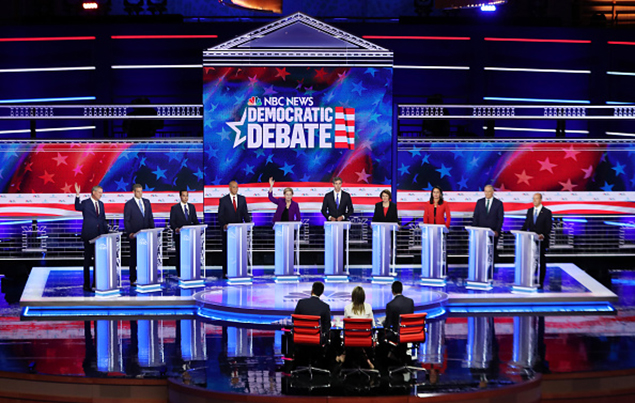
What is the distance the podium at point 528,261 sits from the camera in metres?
12.4

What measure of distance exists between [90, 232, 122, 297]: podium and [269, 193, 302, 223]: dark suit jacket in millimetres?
2748

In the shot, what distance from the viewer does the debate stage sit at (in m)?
11.3

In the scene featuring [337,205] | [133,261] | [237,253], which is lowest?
[133,261]

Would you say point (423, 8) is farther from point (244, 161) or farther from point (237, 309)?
point (237, 309)

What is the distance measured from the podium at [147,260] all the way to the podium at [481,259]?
14.8ft

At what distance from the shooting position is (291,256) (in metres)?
13.3

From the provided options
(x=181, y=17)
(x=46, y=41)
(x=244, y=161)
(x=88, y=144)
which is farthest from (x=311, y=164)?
(x=46, y=41)

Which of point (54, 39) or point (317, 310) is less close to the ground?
point (54, 39)

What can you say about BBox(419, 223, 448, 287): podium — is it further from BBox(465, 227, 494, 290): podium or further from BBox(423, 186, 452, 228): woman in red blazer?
BBox(465, 227, 494, 290): podium

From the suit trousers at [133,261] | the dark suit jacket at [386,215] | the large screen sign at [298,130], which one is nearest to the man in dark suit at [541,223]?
the dark suit jacket at [386,215]

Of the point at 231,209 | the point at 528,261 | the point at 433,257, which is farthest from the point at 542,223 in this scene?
the point at 231,209

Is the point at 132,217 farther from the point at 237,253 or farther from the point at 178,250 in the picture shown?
the point at 237,253

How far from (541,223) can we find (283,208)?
3992 mm

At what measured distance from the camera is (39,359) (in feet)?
30.1
